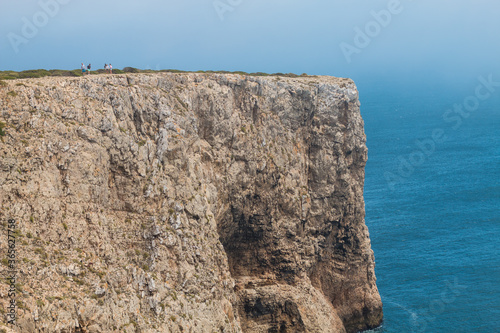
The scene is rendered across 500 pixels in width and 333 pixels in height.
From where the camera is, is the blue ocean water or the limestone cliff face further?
the blue ocean water

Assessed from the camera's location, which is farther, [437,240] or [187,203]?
[437,240]

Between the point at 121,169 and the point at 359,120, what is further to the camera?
the point at 359,120

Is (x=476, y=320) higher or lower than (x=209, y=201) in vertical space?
lower

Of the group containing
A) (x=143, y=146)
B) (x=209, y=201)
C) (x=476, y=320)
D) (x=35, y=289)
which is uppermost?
(x=143, y=146)

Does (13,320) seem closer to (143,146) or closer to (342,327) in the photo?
(143,146)

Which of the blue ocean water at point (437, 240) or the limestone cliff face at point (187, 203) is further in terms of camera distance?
the blue ocean water at point (437, 240)

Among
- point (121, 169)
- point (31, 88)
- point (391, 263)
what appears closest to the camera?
point (31, 88)

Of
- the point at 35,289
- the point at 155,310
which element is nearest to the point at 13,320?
the point at 35,289

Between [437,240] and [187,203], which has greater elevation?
[187,203]
